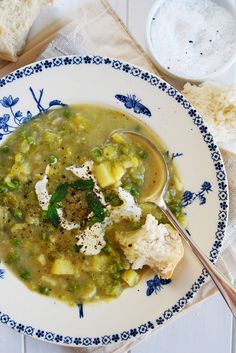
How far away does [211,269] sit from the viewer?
3889mm

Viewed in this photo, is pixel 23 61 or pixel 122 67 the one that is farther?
pixel 23 61

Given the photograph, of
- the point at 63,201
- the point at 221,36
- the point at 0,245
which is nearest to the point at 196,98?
the point at 221,36

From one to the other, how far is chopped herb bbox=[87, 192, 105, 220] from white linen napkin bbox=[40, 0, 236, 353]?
1.04 m

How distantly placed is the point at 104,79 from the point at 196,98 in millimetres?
753

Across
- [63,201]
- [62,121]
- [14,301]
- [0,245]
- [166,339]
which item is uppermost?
[62,121]

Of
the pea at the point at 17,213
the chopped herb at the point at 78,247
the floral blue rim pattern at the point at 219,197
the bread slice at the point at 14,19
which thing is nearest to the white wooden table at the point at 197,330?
the bread slice at the point at 14,19

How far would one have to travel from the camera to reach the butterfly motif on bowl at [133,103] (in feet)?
13.7

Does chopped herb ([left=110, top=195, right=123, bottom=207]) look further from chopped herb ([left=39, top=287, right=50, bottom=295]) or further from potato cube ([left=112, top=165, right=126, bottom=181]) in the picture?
chopped herb ([left=39, top=287, right=50, bottom=295])

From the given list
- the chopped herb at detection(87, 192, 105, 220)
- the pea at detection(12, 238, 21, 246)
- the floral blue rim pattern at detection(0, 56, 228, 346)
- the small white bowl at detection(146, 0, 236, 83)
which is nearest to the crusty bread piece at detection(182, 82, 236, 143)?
the small white bowl at detection(146, 0, 236, 83)

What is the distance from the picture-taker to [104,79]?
4.15 meters

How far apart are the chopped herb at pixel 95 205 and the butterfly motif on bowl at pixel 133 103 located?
683 millimetres

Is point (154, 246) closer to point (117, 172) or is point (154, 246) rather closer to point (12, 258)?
point (117, 172)

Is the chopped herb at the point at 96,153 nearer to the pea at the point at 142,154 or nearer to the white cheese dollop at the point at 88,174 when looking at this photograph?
the white cheese dollop at the point at 88,174

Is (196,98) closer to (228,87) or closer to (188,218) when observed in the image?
(228,87)
